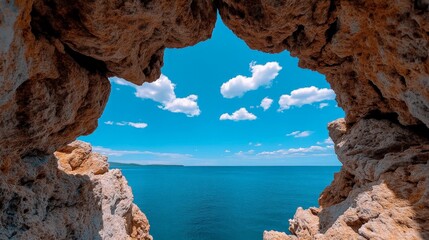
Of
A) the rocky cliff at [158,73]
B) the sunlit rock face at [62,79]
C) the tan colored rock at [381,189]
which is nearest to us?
the sunlit rock face at [62,79]

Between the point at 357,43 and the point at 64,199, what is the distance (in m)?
15.0

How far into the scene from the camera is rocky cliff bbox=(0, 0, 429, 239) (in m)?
6.61

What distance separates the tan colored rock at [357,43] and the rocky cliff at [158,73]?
0.05m

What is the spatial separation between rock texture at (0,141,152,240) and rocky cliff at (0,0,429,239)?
0.05 meters

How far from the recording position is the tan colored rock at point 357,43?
6906 mm

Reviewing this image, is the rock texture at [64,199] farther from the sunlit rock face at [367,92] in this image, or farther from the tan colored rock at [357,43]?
the tan colored rock at [357,43]

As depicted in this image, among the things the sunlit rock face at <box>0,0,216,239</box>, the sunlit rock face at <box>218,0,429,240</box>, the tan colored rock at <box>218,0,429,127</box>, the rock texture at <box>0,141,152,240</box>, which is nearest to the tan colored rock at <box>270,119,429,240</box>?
the sunlit rock face at <box>218,0,429,240</box>

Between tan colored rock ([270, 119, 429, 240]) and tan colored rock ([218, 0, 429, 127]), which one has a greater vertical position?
tan colored rock ([218, 0, 429, 127])

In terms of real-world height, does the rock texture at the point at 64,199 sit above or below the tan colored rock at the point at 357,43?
below

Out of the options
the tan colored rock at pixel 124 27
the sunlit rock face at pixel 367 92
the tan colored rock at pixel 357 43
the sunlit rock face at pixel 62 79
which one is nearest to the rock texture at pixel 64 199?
the sunlit rock face at pixel 62 79

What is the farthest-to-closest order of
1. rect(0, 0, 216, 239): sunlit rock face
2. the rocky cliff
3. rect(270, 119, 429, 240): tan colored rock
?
rect(270, 119, 429, 240): tan colored rock, the rocky cliff, rect(0, 0, 216, 239): sunlit rock face

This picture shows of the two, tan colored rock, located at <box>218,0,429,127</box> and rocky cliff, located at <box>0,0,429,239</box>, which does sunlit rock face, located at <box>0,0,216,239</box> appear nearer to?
rocky cliff, located at <box>0,0,429,239</box>

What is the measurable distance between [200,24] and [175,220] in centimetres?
4690

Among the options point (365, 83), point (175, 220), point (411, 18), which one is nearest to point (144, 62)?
point (411, 18)
